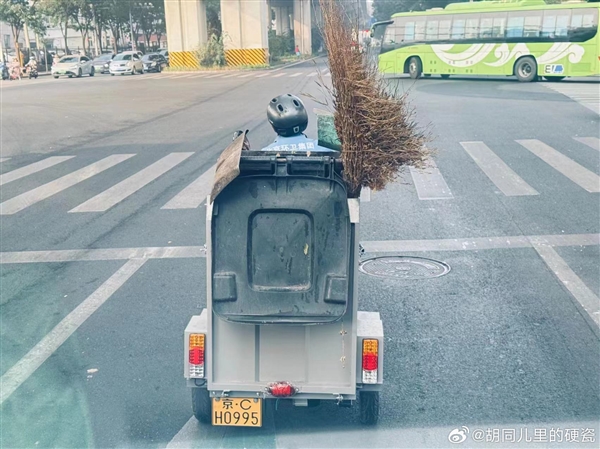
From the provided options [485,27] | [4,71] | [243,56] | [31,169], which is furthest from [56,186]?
[4,71]

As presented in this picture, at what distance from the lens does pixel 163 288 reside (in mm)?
7379

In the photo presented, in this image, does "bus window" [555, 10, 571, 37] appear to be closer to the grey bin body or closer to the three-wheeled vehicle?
the three-wheeled vehicle

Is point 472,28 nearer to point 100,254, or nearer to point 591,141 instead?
point 591,141

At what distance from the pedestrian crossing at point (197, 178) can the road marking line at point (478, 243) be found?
1.69m

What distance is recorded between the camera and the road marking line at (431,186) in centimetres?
1099

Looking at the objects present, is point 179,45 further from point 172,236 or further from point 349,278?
point 349,278

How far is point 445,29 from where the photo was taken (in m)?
30.8

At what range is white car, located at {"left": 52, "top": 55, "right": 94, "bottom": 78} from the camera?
160 ft

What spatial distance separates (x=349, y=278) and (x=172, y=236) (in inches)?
209

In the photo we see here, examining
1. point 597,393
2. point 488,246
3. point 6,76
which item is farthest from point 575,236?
point 6,76

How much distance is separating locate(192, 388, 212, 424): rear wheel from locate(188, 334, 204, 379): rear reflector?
23 centimetres

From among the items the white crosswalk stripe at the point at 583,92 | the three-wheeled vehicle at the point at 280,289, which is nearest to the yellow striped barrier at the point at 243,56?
the white crosswalk stripe at the point at 583,92

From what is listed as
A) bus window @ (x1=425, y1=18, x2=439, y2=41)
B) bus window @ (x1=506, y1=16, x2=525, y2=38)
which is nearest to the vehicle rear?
bus window @ (x1=506, y1=16, x2=525, y2=38)

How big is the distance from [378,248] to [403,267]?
2.56 feet
